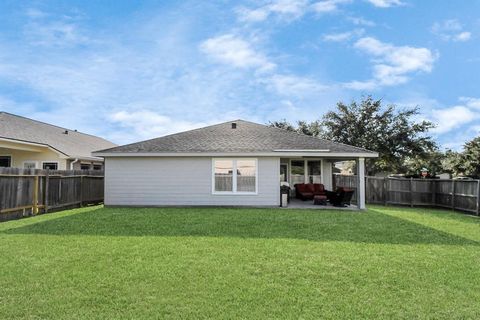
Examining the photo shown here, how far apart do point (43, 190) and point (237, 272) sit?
35.7 ft

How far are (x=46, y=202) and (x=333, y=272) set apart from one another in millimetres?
11767

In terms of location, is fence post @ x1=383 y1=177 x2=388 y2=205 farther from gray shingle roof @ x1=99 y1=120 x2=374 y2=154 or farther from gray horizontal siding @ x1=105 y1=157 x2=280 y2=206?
gray horizontal siding @ x1=105 y1=157 x2=280 y2=206

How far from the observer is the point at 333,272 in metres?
5.32

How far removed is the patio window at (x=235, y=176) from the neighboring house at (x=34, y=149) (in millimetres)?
7841

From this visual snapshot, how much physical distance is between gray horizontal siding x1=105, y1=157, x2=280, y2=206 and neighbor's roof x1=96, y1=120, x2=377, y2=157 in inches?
17.4

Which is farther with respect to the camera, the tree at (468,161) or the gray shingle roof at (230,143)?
the tree at (468,161)

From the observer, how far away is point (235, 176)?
1470 cm

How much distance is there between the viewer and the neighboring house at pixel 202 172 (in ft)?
47.9

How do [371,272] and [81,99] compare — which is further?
[81,99]

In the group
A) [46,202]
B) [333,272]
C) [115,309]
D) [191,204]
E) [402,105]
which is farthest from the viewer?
[402,105]

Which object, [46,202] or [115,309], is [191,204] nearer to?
[46,202]

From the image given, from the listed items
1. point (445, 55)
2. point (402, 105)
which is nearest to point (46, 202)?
point (445, 55)

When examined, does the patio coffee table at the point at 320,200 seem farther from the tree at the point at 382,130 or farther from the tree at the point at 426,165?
the tree at the point at 426,165

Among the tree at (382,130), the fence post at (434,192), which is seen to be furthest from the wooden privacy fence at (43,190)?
the tree at (382,130)
